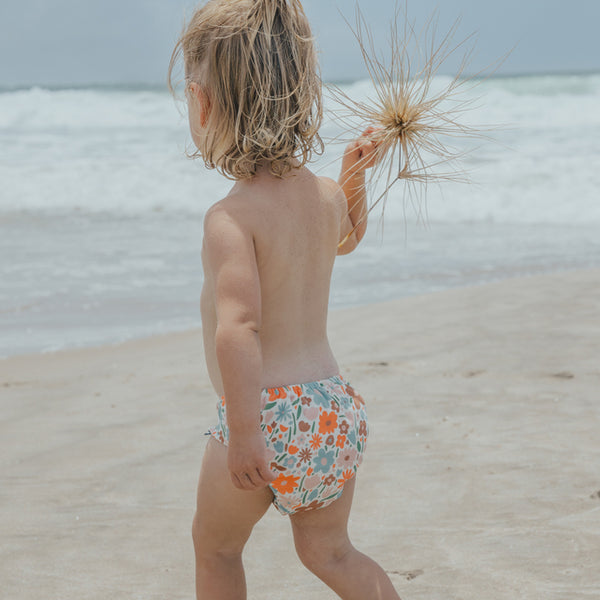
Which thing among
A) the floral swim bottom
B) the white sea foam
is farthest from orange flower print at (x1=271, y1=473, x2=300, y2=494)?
the white sea foam

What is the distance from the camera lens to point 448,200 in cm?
1027

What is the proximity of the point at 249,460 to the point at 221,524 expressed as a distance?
0.21 metres

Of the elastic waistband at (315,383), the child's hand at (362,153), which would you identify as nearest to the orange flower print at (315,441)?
the elastic waistband at (315,383)

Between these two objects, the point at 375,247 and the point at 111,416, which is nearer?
the point at 111,416

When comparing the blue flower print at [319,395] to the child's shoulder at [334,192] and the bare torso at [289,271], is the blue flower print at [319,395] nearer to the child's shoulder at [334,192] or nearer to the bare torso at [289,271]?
the bare torso at [289,271]

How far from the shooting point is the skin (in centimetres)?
161

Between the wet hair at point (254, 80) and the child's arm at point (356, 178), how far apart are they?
0.26 m

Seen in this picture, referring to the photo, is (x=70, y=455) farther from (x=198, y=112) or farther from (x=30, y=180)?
(x=30, y=180)

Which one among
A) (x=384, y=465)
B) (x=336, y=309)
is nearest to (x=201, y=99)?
(x=384, y=465)

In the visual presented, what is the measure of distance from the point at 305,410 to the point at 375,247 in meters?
6.39

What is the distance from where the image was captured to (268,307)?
171cm

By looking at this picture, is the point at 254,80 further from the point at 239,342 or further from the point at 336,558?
the point at 336,558

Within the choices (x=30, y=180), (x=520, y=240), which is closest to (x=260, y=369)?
(x=520, y=240)

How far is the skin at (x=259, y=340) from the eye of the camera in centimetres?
161
